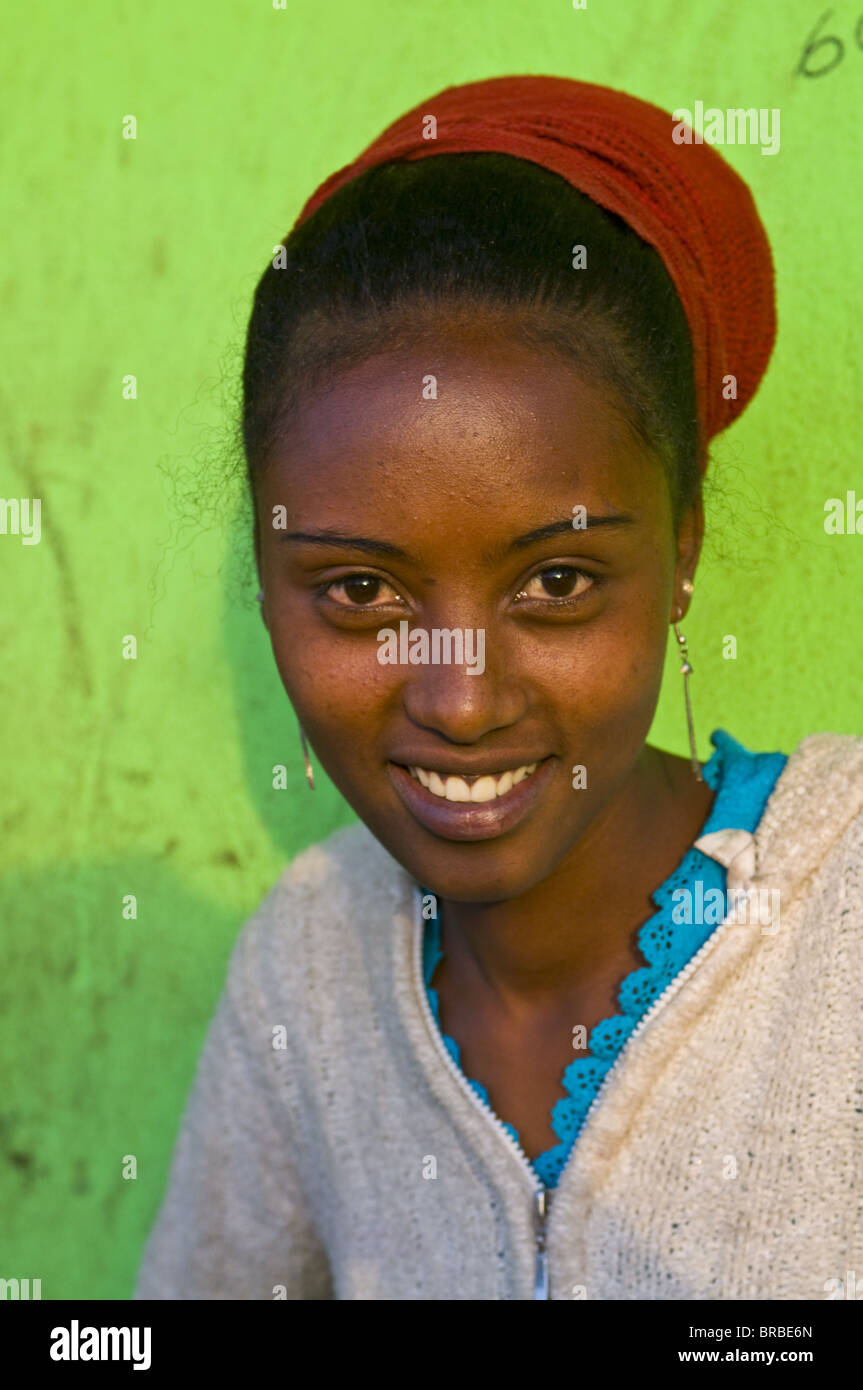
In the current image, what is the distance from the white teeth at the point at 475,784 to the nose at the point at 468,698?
0.06m

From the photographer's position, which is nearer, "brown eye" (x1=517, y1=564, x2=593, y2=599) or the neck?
"brown eye" (x1=517, y1=564, x2=593, y2=599)

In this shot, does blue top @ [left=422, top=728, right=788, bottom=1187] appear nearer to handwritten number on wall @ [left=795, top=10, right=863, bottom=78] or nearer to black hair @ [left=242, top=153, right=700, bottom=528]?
black hair @ [left=242, top=153, right=700, bottom=528]

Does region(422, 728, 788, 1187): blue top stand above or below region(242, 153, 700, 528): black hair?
below

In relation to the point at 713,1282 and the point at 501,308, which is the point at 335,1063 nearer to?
the point at 713,1282

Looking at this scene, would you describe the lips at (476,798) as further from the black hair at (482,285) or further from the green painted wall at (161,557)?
the green painted wall at (161,557)

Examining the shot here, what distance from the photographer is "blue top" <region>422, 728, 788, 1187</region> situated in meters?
1.53

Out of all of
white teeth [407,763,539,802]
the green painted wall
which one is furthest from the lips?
the green painted wall

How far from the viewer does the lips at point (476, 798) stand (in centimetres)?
137

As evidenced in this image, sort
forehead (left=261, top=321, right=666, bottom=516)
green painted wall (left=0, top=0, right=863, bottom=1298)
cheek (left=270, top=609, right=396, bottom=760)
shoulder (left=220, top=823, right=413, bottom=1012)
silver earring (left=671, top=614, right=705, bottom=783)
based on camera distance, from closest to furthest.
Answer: forehead (left=261, top=321, right=666, bottom=516) → cheek (left=270, top=609, right=396, bottom=760) → silver earring (left=671, top=614, right=705, bottom=783) → shoulder (left=220, top=823, right=413, bottom=1012) → green painted wall (left=0, top=0, right=863, bottom=1298)

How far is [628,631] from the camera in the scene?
1.37m

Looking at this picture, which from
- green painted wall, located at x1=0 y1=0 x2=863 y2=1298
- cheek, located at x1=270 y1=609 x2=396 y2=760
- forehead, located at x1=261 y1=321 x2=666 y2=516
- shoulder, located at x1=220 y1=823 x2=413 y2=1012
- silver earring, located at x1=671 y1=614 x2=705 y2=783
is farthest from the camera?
green painted wall, located at x1=0 y1=0 x2=863 y2=1298

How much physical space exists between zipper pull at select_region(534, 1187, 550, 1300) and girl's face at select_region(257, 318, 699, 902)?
349 millimetres

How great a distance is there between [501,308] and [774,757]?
58cm

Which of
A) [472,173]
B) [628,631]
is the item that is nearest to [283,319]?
[472,173]
